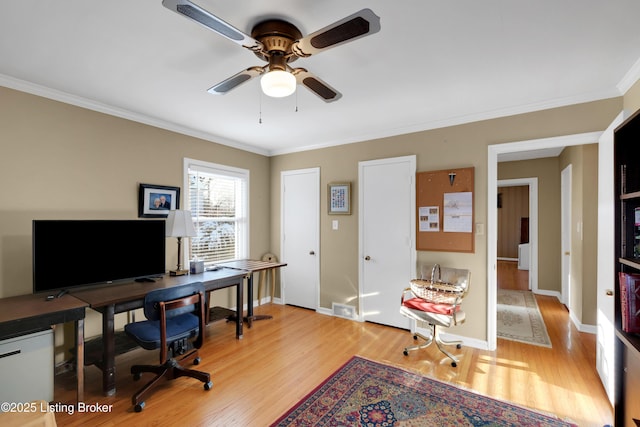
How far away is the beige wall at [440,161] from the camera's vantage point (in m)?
2.86

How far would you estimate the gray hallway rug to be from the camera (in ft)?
11.4

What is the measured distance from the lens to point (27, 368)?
1951 mm

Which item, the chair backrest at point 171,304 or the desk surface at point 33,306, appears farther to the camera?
the chair backrest at point 171,304

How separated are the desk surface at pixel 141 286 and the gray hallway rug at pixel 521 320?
10.6 ft

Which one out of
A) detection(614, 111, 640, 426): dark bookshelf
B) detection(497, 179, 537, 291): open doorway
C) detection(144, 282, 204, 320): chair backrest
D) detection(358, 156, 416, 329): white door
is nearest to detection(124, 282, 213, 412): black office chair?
detection(144, 282, 204, 320): chair backrest

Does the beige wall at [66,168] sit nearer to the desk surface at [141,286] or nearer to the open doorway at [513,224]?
the desk surface at [141,286]

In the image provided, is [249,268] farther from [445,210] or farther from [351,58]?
[351,58]

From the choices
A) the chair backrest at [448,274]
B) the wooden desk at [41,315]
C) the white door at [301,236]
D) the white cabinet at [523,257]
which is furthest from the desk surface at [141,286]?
the white cabinet at [523,257]

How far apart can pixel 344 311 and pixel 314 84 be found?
3.15 m

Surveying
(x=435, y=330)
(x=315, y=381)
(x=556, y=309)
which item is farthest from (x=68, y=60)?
(x=556, y=309)

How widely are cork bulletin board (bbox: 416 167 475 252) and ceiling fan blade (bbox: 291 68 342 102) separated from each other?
1869 mm

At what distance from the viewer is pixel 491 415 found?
6.97ft

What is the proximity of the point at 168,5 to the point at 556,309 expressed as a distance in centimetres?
582

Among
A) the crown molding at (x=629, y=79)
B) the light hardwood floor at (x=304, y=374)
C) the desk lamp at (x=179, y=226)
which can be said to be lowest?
the light hardwood floor at (x=304, y=374)
